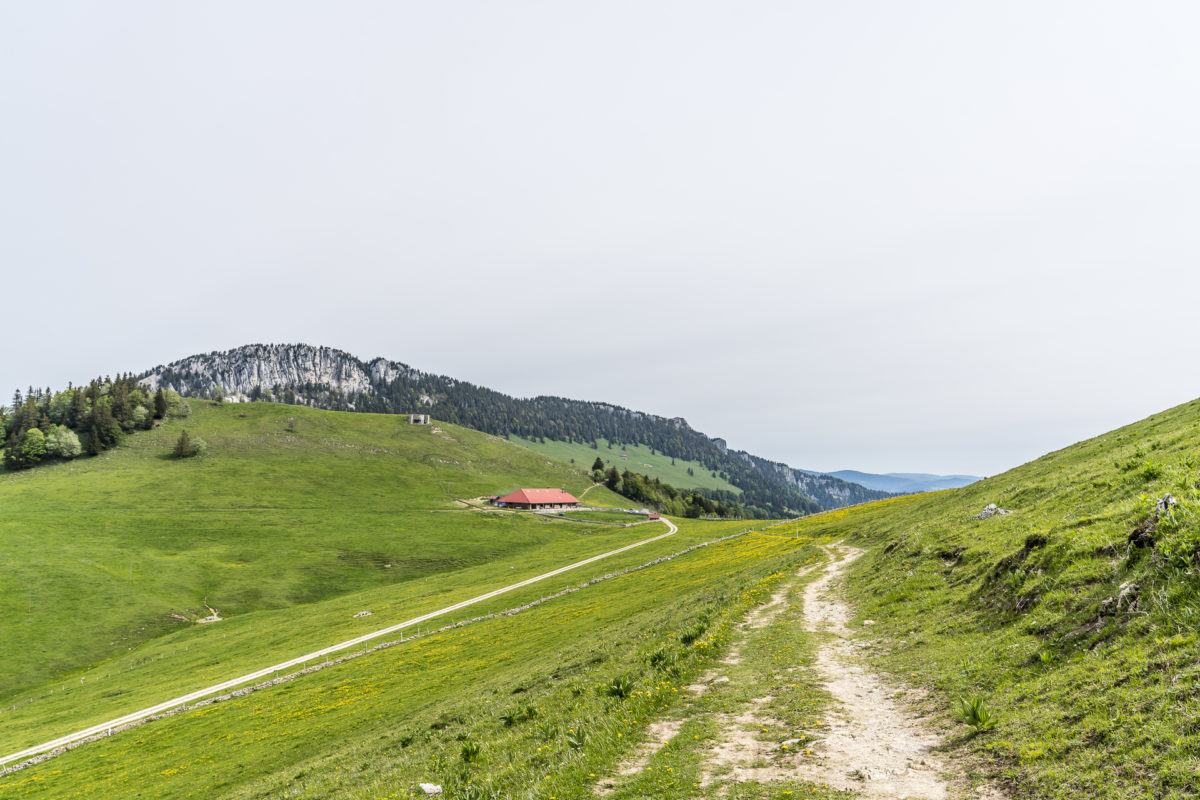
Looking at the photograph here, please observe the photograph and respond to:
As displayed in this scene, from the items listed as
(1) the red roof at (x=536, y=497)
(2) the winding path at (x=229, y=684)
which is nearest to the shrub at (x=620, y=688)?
(2) the winding path at (x=229, y=684)

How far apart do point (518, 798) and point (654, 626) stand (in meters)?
22.4

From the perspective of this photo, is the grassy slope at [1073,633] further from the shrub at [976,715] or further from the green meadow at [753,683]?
the shrub at [976,715]

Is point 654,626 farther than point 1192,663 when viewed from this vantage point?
Yes

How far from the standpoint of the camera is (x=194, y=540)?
120 meters

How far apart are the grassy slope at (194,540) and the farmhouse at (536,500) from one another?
1399cm

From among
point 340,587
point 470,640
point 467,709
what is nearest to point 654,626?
point 467,709

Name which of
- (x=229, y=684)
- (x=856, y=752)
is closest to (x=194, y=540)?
(x=229, y=684)

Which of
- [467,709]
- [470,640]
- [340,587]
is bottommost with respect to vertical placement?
[340,587]

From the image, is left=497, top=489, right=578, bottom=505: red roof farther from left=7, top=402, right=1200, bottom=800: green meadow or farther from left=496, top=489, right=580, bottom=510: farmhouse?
left=7, top=402, right=1200, bottom=800: green meadow

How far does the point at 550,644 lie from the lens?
42344 millimetres

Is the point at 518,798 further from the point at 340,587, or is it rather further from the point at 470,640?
the point at 340,587

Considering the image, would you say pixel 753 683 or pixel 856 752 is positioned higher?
pixel 856 752

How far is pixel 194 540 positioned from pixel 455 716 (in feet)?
430

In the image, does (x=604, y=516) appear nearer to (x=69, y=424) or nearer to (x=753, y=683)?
(x=753, y=683)
